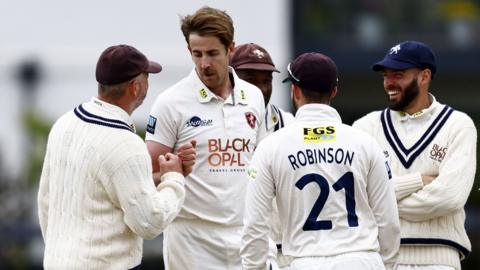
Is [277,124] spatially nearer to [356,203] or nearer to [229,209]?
[229,209]

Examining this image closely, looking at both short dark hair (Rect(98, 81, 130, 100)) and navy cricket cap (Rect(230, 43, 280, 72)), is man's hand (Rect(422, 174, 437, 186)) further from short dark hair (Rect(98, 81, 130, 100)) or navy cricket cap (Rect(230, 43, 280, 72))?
short dark hair (Rect(98, 81, 130, 100))

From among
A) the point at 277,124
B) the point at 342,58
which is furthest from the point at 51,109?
the point at 277,124

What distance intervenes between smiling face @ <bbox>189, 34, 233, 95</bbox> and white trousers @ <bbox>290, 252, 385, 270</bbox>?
145 cm

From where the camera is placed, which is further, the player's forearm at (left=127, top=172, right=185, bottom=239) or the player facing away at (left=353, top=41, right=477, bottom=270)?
the player facing away at (left=353, top=41, right=477, bottom=270)

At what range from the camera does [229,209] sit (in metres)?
8.83

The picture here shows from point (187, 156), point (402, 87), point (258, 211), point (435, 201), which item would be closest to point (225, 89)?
point (187, 156)

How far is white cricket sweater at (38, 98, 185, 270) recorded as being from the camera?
7766mm

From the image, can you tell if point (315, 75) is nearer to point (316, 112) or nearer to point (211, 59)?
point (316, 112)

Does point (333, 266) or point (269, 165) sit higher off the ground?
point (269, 165)

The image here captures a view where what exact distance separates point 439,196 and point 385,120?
0.66 metres

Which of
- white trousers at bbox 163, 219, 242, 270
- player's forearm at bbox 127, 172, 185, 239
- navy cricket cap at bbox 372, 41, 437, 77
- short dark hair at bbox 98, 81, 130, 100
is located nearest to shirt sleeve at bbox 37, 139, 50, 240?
short dark hair at bbox 98, 81, 130, 100

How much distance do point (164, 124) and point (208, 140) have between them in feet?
0.90

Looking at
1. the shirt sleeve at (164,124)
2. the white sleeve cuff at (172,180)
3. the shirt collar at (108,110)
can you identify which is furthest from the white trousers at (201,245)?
the shirt collar at (108,110)

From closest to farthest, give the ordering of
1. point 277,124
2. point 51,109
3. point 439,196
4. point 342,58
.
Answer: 1. point 439,196
2. point 277,124
3. point 342,58
4. point 51,109
